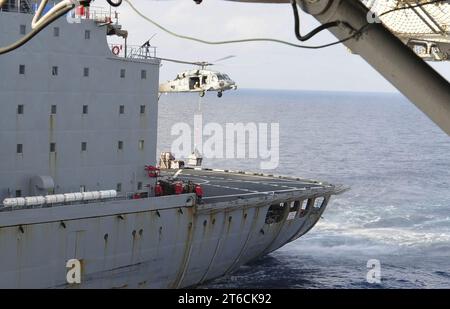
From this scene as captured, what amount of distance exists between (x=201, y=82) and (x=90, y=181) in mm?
24084

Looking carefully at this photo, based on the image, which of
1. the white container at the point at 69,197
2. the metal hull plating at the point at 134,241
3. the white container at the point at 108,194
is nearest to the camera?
the metal hull plating at the point at 134,241

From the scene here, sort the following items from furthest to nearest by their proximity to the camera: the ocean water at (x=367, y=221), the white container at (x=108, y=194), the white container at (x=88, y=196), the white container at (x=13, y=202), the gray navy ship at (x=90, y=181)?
the ocean water at (x=367, y=221) → the white container at (x=108, y=194) → the white container at (x=88, y=196) → the gray navy ship at (x=90, y=181) → the white container at (x=13, y=202)

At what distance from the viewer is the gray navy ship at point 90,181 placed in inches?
1105

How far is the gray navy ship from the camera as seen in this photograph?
28062 mm

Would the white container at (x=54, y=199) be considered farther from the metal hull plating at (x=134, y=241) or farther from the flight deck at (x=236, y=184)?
the flight deck at (x=236, y=184)

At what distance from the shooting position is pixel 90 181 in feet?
103

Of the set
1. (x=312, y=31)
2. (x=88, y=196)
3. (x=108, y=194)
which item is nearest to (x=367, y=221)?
(x=108, y=194)

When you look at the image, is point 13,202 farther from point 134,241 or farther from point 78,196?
point 134,241

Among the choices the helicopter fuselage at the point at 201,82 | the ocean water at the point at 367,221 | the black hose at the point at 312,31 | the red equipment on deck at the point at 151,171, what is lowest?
the ocean water at the point at 367,221

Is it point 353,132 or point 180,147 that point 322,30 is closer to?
point 180,147

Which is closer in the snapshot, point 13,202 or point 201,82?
point 13,202

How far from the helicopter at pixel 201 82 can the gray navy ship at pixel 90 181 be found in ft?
58.3

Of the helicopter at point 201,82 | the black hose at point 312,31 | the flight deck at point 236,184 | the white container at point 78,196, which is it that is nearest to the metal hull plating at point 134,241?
the white container at point 78,196

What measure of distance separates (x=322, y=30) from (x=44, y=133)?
2510cm
